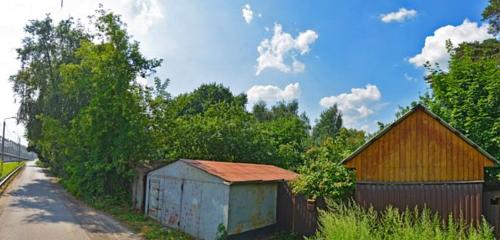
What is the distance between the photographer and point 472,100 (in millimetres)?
13070

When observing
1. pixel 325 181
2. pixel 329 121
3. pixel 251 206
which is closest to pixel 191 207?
pixel 251 206

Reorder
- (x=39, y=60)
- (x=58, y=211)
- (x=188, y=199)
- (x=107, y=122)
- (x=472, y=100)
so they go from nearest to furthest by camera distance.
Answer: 1. (x=472, y=100)
2. (x=188, y=199)
3. (x=58, y=211)
4. (x=107, y=122)
5. (x=39, y=60)

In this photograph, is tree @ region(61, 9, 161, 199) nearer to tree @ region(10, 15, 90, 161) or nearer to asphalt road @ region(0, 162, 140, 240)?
asphalt road @ region(0, 162, 140, 240)

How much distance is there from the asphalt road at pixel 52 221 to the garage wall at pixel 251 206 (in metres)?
3.53

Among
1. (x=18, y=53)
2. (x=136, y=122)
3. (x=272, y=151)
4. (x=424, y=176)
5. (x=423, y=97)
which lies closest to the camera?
(x=424, y=176)

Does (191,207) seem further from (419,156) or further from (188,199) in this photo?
(419,156)

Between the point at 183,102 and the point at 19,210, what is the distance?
9494 mm

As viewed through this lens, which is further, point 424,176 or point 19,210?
point 19,210

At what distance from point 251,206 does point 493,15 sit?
18827 millimetres

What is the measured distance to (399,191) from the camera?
11.4 m

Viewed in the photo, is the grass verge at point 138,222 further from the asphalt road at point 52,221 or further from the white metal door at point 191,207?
the asphalt road at point 52,221

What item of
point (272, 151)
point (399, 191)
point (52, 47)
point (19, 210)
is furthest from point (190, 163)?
point (52, 47)

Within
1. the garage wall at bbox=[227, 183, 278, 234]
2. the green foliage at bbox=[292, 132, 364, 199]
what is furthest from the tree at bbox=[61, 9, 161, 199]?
the green foliage at bbox=[292, 132, 364, 199]

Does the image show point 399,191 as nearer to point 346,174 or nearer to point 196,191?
point 346,174
